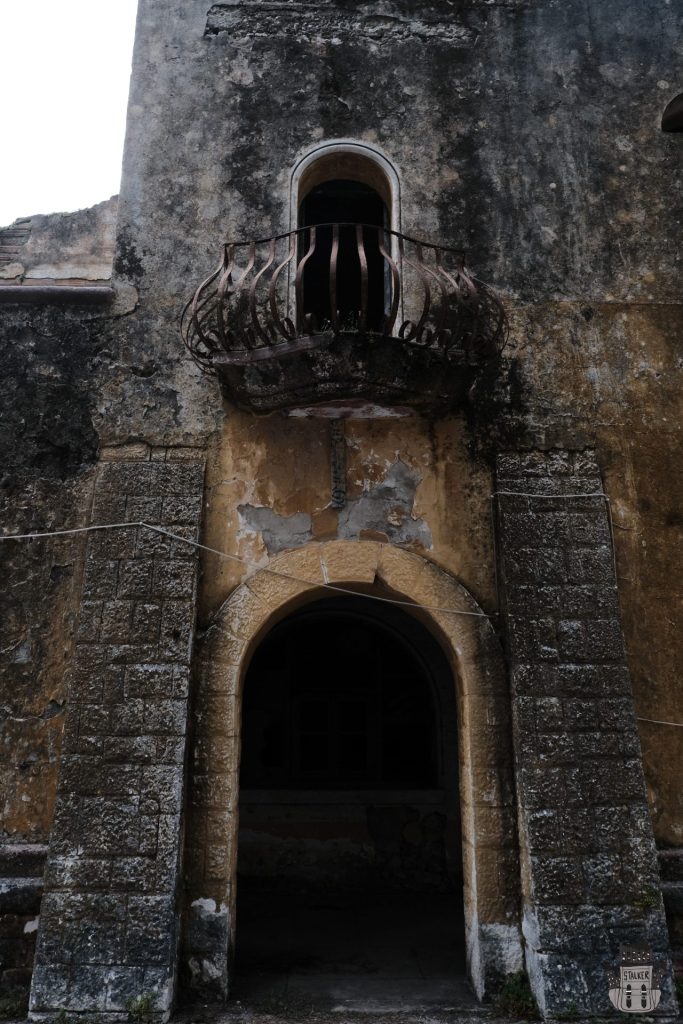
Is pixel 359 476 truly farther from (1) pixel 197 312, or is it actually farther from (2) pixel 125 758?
(2) pixel 125 758

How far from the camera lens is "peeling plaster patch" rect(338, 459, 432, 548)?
15.8 feet

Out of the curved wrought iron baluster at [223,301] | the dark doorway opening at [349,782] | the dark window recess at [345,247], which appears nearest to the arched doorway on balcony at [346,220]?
the dark window recess at [345,247]

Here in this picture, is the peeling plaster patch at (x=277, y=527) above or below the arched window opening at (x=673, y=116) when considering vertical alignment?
below

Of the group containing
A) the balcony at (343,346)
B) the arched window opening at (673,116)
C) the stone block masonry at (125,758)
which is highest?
the arched window opening at (673,116)

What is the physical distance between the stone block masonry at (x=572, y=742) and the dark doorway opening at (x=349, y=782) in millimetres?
2026

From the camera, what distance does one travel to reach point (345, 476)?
4906mm

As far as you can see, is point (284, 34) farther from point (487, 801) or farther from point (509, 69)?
point (487, 801)

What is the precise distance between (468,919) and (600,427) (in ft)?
10.4

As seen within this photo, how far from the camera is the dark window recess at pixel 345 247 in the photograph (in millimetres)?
6180

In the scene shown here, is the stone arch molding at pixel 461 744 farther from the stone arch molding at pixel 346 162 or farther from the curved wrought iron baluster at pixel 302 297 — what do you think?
the stone arch molding at pixel 346 162

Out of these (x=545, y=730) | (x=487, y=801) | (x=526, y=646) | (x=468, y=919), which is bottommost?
(x=468, y=919)

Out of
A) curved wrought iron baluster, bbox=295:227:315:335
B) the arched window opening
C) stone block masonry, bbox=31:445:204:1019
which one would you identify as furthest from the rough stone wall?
the arched window opening

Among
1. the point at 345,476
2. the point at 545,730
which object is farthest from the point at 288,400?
the point at 545,730

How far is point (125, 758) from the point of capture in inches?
165
